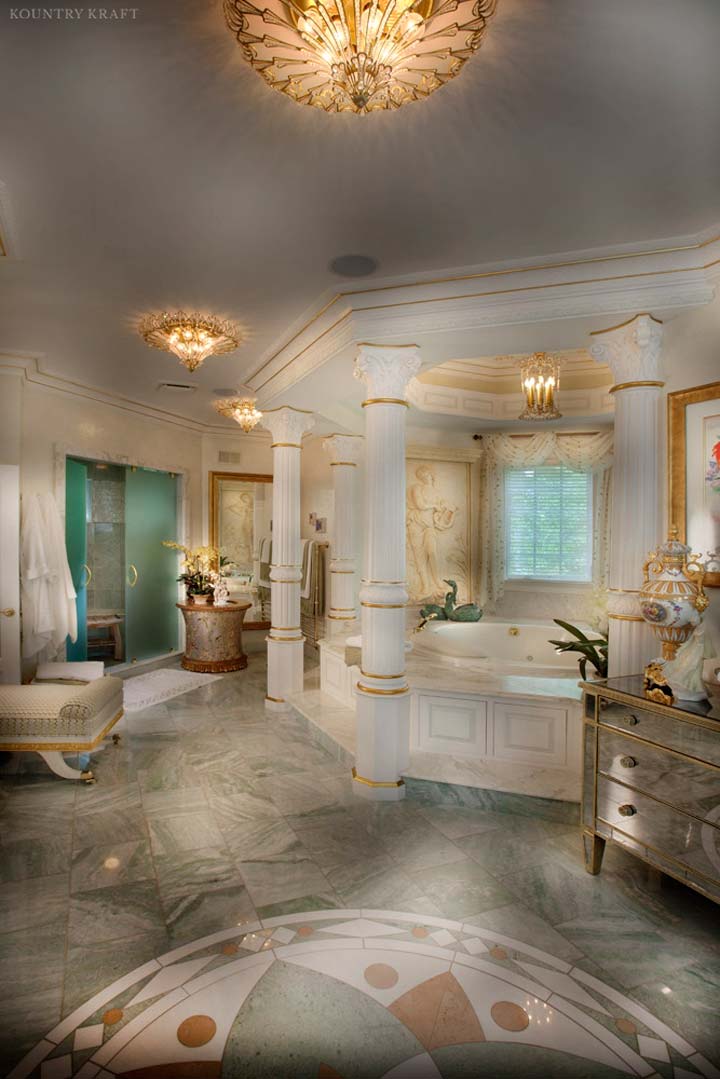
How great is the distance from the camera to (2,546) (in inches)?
181

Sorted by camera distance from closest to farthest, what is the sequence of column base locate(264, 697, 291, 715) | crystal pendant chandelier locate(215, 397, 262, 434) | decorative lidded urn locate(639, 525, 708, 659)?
1. decorative lidded urn locate(639, 525, 708, 659)
2. column base locate(264, 697, 291, 715)
3. crystal pendant chandelier locate(215, 397, 262, 434)

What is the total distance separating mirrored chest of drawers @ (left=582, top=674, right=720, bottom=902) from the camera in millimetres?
2264

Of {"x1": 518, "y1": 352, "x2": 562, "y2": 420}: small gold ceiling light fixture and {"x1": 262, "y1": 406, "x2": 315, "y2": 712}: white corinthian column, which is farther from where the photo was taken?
{"x1": 262, "y1": 406, "x2": 315, "y2": 712}: white corinthian column

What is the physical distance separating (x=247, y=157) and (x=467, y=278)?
139 cm

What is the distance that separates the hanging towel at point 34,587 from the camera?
4.93 meters

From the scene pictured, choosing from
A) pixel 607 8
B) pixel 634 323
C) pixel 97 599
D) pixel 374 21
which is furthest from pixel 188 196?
pixel 97 599

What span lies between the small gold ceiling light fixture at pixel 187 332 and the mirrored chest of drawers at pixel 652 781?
3.16 metres

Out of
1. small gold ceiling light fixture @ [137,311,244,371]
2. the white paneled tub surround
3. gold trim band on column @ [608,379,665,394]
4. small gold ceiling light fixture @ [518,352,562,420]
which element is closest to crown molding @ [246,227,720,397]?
gold trim band on column @ [608,379,665,394]

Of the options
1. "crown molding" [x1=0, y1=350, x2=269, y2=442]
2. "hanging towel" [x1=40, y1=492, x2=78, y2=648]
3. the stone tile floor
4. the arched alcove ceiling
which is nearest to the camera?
the arched alcove ceiling

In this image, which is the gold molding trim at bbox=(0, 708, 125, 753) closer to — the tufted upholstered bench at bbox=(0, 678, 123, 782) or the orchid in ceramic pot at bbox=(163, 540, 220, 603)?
the tufted upholstered bench at bbox=(0, 678, 123, 782)

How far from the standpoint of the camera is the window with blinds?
6.32 m

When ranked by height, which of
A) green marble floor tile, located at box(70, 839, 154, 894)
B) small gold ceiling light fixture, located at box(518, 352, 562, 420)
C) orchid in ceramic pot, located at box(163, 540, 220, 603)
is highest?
small gold ceiling light fixture, located at box(518, 352, 562, 420)

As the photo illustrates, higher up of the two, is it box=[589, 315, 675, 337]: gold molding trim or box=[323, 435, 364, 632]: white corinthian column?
box=[589, 315, 675, 337]: gold molding trim

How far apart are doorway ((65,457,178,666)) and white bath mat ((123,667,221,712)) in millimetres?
567
